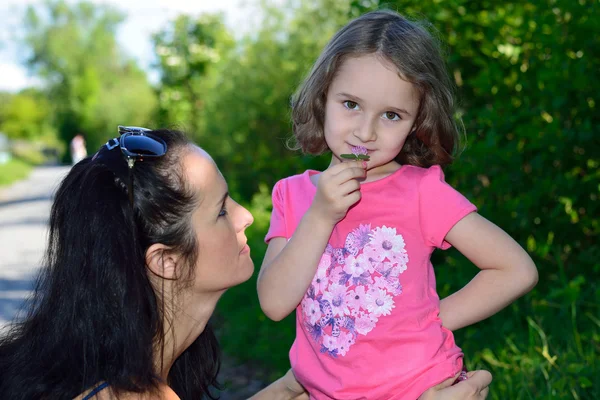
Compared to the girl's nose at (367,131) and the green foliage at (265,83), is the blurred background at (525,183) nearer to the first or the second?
the girl's nose at (367,131)

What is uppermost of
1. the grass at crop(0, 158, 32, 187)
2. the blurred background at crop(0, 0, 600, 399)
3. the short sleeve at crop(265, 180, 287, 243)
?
the short sleeve at crop(265, 180, 287, 243)

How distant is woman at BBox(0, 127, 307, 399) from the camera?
84.2 inches

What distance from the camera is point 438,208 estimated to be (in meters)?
2.12

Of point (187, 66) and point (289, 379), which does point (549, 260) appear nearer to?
point (289, 379)

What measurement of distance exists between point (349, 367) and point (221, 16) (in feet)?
58.5

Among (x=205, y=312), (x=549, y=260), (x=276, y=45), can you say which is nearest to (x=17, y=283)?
(x=276, y=45)

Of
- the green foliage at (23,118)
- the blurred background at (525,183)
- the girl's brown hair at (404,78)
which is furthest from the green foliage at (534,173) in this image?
the green foliage at (23,118)

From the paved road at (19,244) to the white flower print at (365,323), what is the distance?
1017 millimetres

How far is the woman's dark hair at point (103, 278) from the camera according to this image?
2.13 metres

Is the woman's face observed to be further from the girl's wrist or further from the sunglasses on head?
the girl's wrist

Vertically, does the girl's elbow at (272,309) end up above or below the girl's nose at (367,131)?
below

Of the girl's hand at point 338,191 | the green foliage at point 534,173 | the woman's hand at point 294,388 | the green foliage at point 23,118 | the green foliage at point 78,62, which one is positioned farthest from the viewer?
the green foliage at point 23,118

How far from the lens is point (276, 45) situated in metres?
10.6

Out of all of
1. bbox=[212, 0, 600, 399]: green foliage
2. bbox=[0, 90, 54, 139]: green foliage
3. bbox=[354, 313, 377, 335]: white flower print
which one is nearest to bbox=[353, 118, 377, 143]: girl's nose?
bbox=[354, 313, 377, 335]: white flower print
